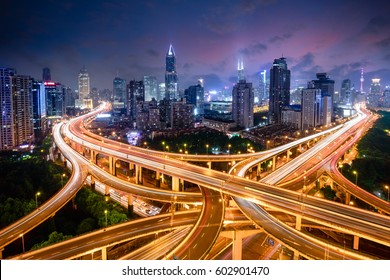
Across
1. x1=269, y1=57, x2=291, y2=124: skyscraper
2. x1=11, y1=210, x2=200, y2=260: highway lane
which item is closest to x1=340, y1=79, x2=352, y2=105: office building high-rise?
x1=269, y1=57, x2=291, y2=124: skyscraper

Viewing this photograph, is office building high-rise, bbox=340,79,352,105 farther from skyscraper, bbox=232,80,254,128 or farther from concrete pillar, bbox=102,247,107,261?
concrete pillar, bbox=102,247,107,261

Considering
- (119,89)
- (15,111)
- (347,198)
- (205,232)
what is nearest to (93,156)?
(15,111)

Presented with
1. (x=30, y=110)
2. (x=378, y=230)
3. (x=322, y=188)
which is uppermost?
(x=30, y=110)

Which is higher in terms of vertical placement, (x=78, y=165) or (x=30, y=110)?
(x=30, y=110)

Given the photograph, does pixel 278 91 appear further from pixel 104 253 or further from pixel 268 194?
pixel 104 253

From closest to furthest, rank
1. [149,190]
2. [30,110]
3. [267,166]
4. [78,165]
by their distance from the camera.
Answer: [149,190], [78,165], [267,166], [30,110]
